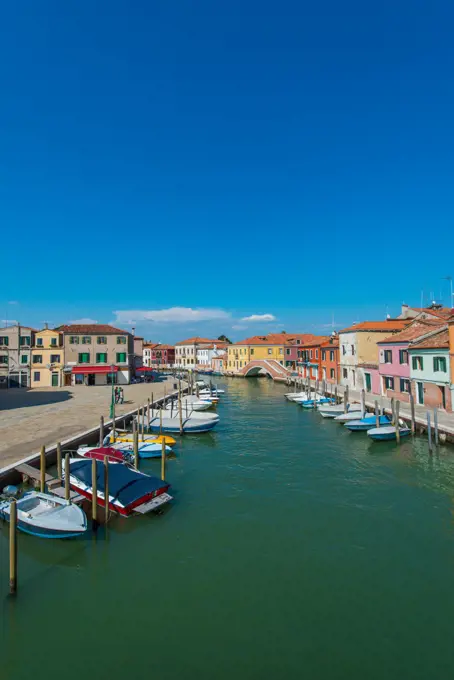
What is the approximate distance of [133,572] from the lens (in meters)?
10.7

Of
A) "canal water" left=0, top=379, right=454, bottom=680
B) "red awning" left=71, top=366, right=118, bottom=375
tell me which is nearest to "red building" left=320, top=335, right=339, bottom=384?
"red awning" left=71, top=366, right=118, bottom=375

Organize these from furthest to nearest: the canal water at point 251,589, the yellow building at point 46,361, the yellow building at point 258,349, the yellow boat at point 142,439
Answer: the yellow building at point 258,349 < the yellow building at point 46,361 < the yellow boat at point 142,439 < the canal water at point 251,589

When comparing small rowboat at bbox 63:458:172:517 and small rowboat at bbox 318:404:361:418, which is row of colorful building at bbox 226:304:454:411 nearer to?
small rowboat at bbox 318:404:361:418

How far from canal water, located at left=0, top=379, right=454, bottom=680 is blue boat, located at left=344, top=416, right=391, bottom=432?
30.5 ft

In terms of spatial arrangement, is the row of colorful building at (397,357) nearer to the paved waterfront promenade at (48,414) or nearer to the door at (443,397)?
the door at (443,397)

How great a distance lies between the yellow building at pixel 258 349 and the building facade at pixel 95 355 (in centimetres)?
3312

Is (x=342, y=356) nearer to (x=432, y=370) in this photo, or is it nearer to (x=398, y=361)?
(x=398, y=361)

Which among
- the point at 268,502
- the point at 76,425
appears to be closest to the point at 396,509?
the point at 268,502

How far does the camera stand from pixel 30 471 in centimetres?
1598

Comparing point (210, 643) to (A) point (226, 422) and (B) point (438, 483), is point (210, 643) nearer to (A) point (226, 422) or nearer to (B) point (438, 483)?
(B) point (438, 483)

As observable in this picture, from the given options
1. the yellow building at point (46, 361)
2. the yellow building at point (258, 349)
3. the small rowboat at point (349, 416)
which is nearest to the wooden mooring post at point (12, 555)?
the small rowboat at point (349, 416)

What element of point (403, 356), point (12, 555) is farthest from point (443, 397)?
point (12, 555)

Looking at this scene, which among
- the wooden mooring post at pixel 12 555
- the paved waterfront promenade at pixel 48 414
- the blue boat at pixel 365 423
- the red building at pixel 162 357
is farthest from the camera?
the red building at pixel 162 357

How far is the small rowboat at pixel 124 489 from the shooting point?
539 inches
